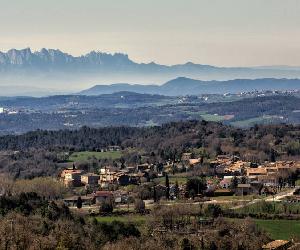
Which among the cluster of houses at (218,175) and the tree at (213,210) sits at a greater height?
the tree at (213,210)

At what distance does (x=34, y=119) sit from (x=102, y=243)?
137 m

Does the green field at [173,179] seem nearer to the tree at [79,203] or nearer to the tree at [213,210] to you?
the tree at [79,203]

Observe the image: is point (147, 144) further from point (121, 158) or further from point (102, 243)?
point (102, 243)

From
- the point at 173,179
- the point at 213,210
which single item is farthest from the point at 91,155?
the point at 213,210

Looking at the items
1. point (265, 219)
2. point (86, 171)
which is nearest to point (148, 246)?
point (265, 219)

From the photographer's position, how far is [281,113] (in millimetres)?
170500

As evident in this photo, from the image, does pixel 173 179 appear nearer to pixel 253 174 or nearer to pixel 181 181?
pixel 181 181

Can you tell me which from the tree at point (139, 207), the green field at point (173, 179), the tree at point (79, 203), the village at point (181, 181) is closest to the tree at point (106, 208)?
the village at point (181, 181)

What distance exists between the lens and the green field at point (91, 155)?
85081 mm

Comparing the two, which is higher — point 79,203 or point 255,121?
point 79,203

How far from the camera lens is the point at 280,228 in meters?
43.6

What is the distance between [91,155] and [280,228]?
150 feet

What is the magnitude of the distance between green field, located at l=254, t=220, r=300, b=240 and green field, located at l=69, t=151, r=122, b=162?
133 ft

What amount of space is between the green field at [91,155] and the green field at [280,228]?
40495 mm
